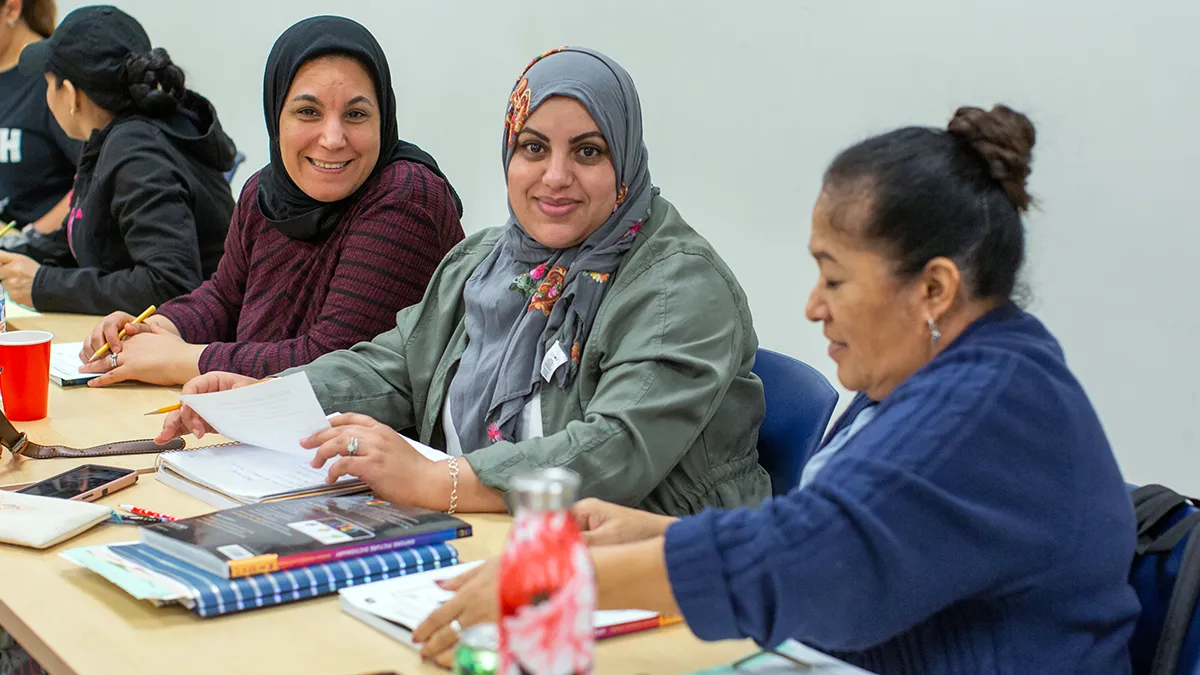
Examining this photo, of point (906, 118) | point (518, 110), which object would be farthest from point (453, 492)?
point (906, 118)

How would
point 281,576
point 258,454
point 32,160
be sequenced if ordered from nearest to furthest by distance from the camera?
point 281,576
point 258,454
point 32,160

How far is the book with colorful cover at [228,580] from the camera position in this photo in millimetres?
1291

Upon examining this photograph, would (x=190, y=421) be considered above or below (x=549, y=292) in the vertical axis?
below

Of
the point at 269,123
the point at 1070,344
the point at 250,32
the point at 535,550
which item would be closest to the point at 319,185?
the point at 269,123

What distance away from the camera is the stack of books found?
1310mm

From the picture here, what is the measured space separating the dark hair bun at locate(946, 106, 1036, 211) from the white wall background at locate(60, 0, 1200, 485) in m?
0.10

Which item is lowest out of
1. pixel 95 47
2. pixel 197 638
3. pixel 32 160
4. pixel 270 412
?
pixel 197 638

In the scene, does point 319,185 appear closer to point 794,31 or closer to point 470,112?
point 794,31

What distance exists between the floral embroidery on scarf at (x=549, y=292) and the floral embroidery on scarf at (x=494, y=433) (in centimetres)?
19

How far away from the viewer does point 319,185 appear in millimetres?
2439

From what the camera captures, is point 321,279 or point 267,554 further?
point 321,279

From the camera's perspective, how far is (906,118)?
2742 millimetres

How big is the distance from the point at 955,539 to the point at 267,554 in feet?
2.40

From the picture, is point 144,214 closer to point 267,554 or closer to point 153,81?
point 153,81
